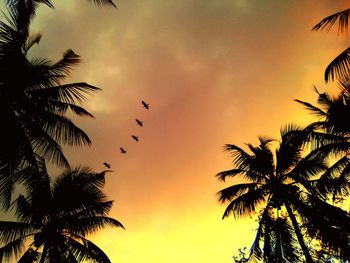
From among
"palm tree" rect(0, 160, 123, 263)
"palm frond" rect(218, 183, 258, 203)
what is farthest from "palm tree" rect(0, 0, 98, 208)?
"palm frond" rect(218, 183, 258, 203)

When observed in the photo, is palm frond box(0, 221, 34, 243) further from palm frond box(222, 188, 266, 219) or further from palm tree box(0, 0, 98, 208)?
palm frond box(222, 188, 266, 219)

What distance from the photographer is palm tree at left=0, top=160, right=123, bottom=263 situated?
13617 millimetres

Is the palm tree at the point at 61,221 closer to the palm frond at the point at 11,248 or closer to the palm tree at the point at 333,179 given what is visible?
the palm frond at the point at 11,248

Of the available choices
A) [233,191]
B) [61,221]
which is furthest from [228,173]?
[61,221]

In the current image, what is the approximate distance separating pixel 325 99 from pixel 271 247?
302 inches

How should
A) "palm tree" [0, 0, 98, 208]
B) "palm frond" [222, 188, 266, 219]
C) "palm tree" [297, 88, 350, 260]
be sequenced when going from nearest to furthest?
"palm tree" [0, 0, 98, 208], "palm tree" [297, 88, 350, 260], "palm frond" [222, 188, 266, 219]

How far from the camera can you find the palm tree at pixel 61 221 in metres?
13.6

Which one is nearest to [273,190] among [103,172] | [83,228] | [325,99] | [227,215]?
[227,215]

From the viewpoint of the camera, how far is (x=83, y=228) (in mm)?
14375

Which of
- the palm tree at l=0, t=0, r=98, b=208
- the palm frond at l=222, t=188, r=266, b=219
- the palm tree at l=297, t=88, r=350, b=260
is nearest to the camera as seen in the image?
the palm tree at l=0, t=0, r=98, b=208

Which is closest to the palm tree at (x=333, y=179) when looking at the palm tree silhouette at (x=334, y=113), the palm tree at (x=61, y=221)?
the palm tree silhouette at (x=334, y=113)

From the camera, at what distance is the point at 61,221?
1434 centimetres

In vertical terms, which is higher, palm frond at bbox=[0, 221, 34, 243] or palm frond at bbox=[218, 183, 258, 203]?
palm frond at bbox=[218, 183, 258, 203]

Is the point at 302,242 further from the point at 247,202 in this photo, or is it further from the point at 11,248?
the point at 11,248
